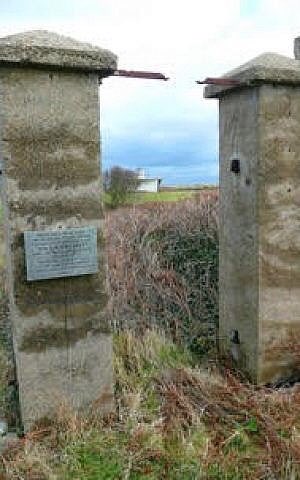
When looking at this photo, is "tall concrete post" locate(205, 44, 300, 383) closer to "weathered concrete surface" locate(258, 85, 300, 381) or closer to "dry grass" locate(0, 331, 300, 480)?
"weathered concrete surface" locate(258, 85, 300, 381)

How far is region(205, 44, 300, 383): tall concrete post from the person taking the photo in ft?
13.5

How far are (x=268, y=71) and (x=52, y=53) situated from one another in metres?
1.75

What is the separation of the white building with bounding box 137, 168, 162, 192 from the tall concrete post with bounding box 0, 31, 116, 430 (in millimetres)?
14731

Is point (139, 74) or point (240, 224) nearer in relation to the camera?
point (139, 74)

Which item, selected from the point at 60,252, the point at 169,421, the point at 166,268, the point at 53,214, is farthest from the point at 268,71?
the point at 166,268

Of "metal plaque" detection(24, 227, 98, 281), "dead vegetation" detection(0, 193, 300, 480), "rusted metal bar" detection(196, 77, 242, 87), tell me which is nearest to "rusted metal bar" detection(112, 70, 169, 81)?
"rusted metal bar" detection(196, 77, 242, 87)

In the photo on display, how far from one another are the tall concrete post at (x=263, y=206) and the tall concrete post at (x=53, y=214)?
138 centimetres

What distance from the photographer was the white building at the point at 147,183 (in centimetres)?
1889

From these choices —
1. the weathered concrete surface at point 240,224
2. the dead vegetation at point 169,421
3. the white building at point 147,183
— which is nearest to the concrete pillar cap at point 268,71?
the weathered concrete surface at point 240,224

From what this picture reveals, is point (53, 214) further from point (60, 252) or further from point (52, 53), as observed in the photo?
point (52, 53)

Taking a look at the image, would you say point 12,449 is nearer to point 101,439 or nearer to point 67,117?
point 101,439

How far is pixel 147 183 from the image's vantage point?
21.4 meters

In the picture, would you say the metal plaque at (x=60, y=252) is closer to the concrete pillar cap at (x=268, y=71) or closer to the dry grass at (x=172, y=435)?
the dry grass at (x=172, y=435)

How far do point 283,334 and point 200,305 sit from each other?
1.70 meters
